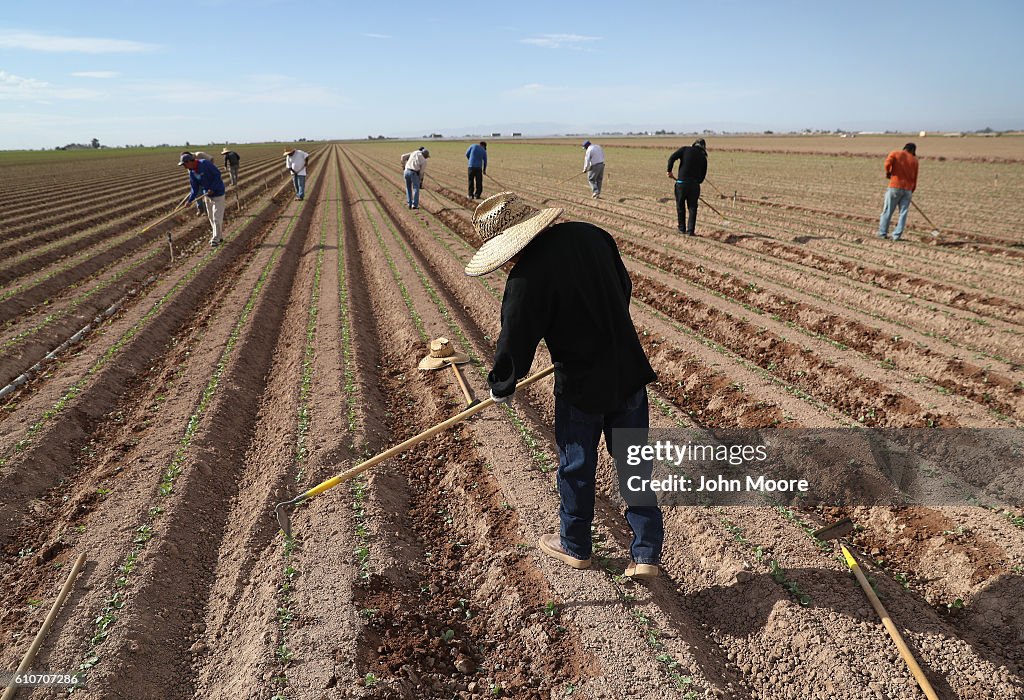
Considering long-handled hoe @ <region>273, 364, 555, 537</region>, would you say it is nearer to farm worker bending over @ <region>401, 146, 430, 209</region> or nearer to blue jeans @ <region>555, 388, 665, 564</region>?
blue jeans @ <region>555, 388, 665, 564</region>

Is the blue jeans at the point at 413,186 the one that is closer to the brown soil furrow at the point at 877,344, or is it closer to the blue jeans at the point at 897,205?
the brown soil furrow at the point at 877,344

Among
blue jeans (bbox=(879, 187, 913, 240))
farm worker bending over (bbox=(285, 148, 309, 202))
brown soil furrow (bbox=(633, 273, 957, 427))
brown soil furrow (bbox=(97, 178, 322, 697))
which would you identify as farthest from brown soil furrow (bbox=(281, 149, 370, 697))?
farm worker bending over (bbox=(285, 148, 309, 202))

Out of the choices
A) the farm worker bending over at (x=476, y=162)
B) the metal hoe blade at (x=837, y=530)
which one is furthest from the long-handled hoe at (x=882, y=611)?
the farm worker bending over at (x=476, y=162)

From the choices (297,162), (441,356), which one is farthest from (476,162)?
(441,356)

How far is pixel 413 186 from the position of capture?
19953 mm

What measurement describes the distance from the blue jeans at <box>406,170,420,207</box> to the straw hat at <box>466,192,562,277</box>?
16841 millimetres

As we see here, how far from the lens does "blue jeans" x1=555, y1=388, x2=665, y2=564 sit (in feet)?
11.6

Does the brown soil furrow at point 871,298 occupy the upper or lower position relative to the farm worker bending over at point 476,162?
lower

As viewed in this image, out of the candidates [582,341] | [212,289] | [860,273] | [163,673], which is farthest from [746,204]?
[163,673]

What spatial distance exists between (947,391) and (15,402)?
9.87 meters

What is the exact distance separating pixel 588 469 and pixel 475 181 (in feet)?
60.1

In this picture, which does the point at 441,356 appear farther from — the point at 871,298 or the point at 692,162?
the point at 692,162

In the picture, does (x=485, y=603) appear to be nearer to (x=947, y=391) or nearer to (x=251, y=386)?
(x=251, y=386)

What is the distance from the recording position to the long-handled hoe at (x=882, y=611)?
294cm
